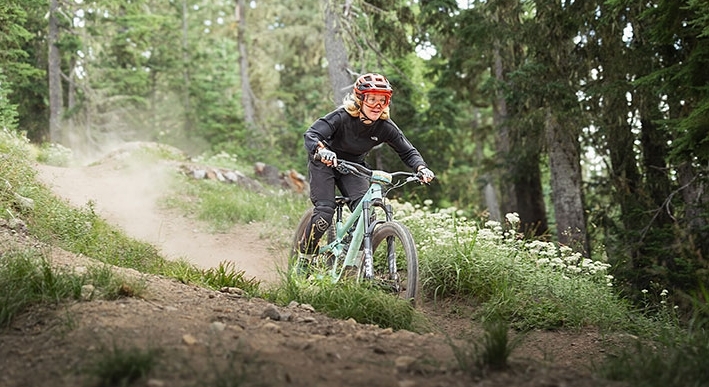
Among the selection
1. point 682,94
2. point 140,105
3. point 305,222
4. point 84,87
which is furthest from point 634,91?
point 140,105

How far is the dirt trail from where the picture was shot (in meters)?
9.42

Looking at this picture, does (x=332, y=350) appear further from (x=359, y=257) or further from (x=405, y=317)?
(x=359, y=257)

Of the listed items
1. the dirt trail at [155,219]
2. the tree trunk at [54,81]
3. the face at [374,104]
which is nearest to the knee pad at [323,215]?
the face at [374,104]

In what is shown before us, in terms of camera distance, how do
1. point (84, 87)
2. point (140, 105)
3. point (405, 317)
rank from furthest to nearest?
point (140, 105) → point (84, 87) → point (405, 317)

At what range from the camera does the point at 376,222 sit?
18.7ft

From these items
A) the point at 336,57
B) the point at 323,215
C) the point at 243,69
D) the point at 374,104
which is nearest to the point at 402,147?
the point at 374,104

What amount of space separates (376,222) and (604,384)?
9.73ft

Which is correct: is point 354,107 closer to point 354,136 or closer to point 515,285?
point 354,136

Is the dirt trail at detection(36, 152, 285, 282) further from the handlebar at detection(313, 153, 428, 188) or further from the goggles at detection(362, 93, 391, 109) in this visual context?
the goggles at detection(362, 93, 391, 109)

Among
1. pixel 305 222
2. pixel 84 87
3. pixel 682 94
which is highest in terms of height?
pixel 84 87

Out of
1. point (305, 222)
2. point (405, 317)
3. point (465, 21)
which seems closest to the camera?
point (405, 317)

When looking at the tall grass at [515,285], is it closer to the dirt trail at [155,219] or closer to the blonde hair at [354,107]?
the blonde hair at [354,107]

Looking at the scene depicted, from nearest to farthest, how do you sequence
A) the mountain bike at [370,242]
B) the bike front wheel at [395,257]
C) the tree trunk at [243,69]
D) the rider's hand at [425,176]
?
the bike front wheel at [395,257]
the mountain bike at [370,242]
the rider's hand at [425,176]
the tree trunk at [243,69]

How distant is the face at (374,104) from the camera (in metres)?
5.91
